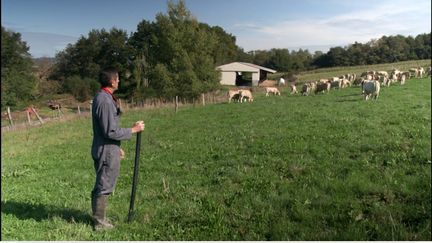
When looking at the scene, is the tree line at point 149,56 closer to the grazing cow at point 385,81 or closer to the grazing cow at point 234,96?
the grazing cow at point 234,96

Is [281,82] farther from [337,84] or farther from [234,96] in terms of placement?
[234,96]

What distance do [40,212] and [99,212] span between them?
1830 mm

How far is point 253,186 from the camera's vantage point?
8055 mm

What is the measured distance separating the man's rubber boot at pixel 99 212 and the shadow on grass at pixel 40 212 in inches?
15.4

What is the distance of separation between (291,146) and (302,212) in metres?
5.07

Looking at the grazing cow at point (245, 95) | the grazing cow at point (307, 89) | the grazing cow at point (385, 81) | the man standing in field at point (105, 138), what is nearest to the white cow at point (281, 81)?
the grazing cow at point (307, 89)

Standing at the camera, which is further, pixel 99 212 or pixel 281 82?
pixel 281 82

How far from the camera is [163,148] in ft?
45.0

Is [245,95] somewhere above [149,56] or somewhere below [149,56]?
below

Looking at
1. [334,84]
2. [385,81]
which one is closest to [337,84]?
[334,84]

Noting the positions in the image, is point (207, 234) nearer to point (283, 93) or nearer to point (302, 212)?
point (302, 212)

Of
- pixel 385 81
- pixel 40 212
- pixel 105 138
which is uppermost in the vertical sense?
pixel 385 81

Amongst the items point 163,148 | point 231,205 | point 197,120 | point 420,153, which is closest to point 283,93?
point 197,120

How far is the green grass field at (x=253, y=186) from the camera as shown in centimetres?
598
